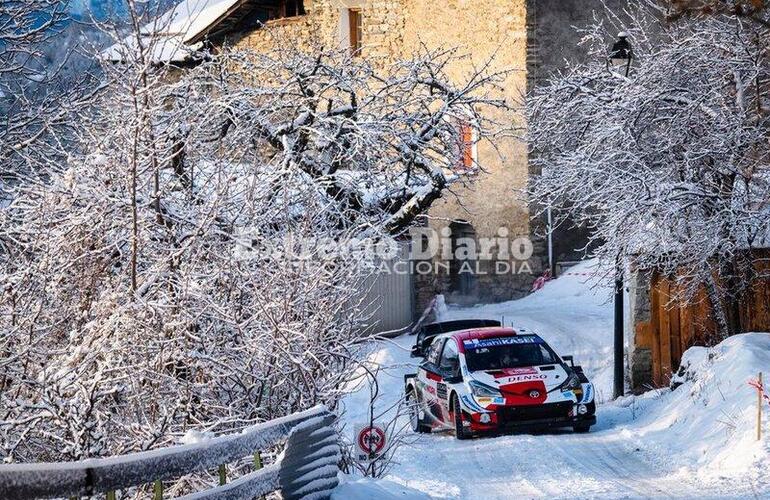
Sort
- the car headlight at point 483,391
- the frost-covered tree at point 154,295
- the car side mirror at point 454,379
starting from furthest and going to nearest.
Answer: the car side mirror at point 454,379, the car headlight at point 483,391, the frost-covered tree at point 154,295

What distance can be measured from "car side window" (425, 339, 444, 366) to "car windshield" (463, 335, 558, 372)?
799mm

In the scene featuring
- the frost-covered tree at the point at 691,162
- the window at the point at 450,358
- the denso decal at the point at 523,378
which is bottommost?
the denso decal at the point at 523,378

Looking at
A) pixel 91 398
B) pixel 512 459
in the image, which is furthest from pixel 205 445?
pixel 512 459

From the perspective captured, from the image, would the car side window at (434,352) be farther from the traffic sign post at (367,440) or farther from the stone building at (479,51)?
the stone building at (479,51)

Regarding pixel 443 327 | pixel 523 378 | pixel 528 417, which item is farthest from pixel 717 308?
pixel 443 327

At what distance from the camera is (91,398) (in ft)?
24.6

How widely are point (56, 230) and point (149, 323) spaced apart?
44.3 inches

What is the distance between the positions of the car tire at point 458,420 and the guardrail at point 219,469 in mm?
8375

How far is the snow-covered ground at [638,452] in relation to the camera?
11.7 meters

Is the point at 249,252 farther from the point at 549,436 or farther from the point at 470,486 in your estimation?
the point at 549,436

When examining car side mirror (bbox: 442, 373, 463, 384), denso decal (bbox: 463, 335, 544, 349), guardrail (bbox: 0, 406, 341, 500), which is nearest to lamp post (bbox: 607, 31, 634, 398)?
denso decal (bbox: 463, 335, 544, 349)

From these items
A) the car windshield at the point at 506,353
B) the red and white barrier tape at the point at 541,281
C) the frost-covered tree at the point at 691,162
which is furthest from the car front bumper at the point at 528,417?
the red and white barrier tape at the point at 541,281

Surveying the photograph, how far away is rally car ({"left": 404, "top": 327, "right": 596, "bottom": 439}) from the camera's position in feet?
50.8

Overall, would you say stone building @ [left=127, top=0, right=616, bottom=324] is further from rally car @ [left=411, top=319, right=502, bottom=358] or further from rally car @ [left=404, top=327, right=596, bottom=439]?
rally car @ [left=404, top=327, right=596, bottom=439]
